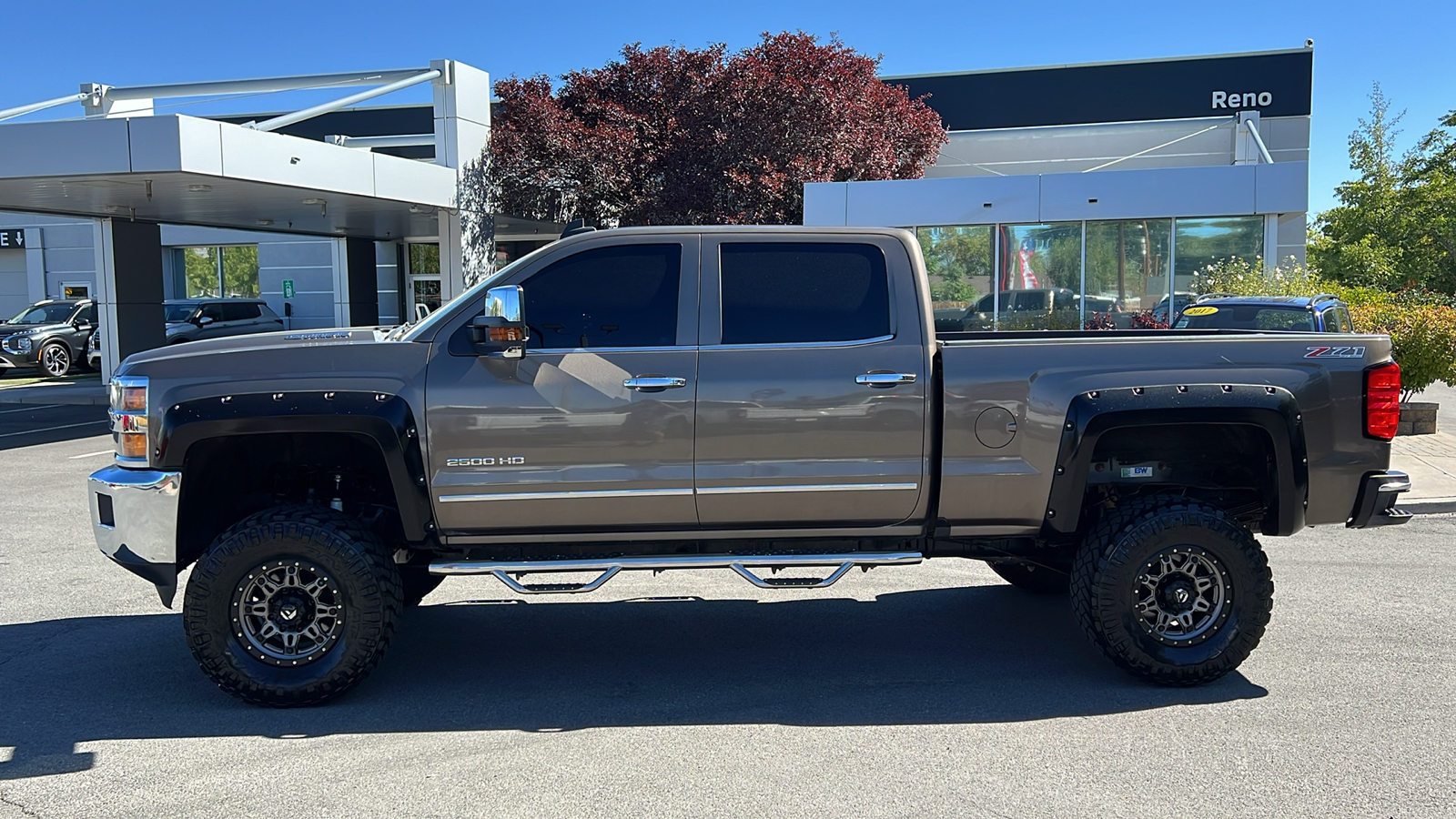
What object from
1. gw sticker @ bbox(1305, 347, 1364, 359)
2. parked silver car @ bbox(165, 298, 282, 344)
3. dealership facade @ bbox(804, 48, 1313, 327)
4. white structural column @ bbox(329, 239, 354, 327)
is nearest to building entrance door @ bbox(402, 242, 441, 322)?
white structural column @ bbox(329, 239, 354, 327)

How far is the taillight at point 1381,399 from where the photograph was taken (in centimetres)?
521

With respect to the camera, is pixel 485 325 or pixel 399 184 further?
pixel 399 184

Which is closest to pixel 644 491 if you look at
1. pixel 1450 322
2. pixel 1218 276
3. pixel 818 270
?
pixel 818 270

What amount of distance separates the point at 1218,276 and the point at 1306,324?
7.44 meters

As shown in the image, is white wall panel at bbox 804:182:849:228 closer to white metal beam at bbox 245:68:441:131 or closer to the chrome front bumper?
white metal beam at bbox 245:68:441:131

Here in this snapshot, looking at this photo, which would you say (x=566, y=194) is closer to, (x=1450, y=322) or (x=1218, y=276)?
(x=1218, y=276)

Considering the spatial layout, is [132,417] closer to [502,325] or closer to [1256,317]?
[502,325]

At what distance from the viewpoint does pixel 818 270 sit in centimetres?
542

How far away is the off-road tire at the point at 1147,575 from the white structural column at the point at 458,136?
1509 centimetres

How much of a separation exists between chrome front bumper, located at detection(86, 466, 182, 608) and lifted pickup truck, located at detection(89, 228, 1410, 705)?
12 millimetres

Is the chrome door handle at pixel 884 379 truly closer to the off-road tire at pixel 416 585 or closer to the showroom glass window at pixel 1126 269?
the off-road tire at pixel 416 585

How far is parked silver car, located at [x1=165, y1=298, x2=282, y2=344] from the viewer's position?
26750mm

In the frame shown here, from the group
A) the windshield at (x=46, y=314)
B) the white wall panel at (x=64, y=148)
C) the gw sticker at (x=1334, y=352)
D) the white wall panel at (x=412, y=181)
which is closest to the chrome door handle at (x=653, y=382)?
the gw sticker at (x=1334, y=352)

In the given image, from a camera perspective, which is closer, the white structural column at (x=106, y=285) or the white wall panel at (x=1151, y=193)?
the white wall panel at (x=1151, y=193)
